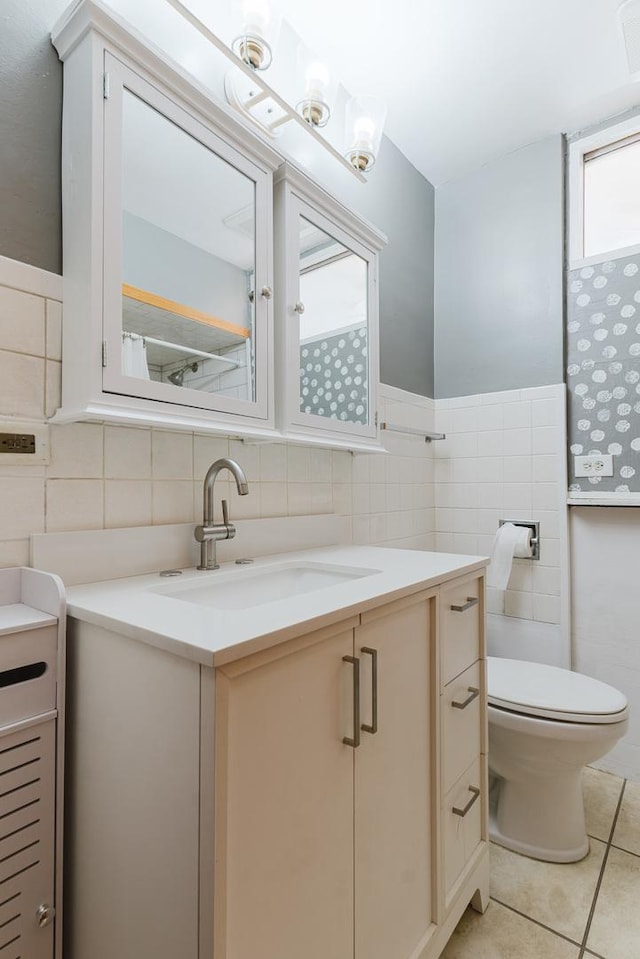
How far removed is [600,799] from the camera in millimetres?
1722

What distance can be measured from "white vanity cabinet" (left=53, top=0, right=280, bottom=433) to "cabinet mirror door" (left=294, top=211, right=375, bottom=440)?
16cm

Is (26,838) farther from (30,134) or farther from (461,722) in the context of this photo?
(30,134)

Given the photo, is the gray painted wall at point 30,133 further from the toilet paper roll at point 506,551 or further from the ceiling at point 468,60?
the toilet paper roll at point 506,551

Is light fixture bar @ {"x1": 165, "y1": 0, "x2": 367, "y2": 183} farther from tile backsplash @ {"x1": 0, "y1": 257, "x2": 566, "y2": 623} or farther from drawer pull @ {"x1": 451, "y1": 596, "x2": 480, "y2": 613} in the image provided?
drawer pull @ {"x1": 451, "y1": 596, "x2": 480, "y2": 613}

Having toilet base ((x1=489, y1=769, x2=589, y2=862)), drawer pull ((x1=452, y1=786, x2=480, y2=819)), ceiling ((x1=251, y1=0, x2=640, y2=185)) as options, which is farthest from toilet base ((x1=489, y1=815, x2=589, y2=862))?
ceiling ((x1=251, y1=0, x2=640, y2=185))

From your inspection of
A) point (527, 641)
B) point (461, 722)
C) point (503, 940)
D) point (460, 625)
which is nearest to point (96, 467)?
point (460, 625)

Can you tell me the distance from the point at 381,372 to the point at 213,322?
959 millimetres

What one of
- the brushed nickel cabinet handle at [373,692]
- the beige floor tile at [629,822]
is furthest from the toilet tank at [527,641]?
the brushed nickel cabinet handle at [373,692]

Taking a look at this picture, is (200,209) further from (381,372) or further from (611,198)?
(611,198)

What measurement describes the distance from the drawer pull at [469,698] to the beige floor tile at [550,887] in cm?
56

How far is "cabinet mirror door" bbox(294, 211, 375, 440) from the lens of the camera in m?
1.41

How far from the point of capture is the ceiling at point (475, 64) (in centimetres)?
153

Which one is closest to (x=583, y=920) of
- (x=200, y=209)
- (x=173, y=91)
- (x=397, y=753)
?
(x=397, y=753)

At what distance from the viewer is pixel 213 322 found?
46.5 inches
